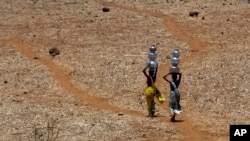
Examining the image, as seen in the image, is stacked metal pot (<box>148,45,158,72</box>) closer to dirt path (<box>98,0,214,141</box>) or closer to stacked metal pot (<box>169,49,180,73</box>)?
stacked metal pot (<box>169,49,180,73</box>)

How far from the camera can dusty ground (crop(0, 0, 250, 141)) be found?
19.2 m

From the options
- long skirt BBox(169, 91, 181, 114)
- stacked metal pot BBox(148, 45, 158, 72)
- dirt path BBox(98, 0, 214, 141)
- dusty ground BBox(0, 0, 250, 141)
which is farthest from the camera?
stacked metal pot BBox(148, 45, 158, 72)

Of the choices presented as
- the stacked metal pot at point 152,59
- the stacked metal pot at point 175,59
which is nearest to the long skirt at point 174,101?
the stacked metal pot at point 175,59

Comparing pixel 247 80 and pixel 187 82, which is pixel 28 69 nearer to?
pixel 187 82

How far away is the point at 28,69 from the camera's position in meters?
26.9

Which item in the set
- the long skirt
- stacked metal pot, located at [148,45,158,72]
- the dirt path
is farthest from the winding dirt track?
stacked metal pot, located at [148,45,158,72]

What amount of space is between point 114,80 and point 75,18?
386 inches

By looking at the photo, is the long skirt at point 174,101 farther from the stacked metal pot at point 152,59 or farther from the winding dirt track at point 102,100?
the stacked metal pot at point 152,59

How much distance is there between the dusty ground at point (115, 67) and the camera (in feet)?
63.2

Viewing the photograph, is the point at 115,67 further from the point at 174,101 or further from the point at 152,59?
the point at 174,101

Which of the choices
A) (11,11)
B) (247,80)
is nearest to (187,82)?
(247,80)

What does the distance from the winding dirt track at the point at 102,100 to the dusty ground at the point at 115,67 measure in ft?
0.10

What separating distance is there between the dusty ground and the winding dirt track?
3 cm

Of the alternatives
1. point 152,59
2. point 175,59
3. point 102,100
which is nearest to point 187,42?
point 102,100
